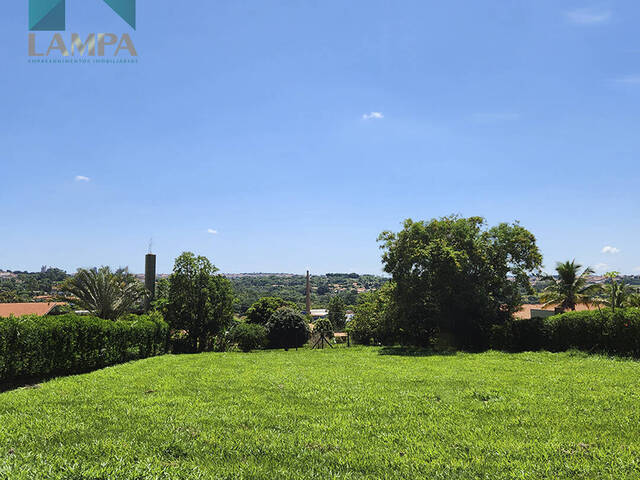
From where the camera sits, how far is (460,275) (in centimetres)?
1845

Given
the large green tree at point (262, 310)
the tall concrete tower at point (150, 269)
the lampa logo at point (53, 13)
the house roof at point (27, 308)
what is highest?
the lampa logo at point (53, 13)

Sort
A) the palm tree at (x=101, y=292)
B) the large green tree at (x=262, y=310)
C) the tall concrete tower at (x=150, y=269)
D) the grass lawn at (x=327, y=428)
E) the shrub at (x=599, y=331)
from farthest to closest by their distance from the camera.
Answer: the large green tree at (x=262, y=310)
the tall concrete tower at (x=150, y=269)
the palm tree at (x=101, y=292)
the shrub at (x=599, y=331)
the grass lawn at (x=327, y=428)

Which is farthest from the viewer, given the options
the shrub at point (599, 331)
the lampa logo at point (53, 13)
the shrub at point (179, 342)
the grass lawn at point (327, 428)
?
the shrub at point (179, 342)

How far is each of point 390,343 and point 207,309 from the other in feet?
37.1

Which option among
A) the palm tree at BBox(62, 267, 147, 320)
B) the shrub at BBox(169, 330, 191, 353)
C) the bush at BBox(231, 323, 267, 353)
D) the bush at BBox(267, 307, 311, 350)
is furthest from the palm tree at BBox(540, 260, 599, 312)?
the palm tree at BBox(62, 267, 147, 320)

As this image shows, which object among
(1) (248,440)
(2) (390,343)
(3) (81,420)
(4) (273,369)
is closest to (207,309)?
(2) (390,343)

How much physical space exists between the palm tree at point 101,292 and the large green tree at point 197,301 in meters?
2.58

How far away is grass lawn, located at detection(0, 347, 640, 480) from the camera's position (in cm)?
435

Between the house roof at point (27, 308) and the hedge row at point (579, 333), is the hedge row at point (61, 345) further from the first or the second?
the house roof at point (27, 308)

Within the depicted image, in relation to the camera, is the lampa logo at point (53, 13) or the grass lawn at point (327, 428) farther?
the lampa logo at point (53, 13)

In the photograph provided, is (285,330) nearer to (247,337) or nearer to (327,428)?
(247,337)

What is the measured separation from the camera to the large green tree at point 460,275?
18.6 meters

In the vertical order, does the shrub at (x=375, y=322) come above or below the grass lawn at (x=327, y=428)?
below

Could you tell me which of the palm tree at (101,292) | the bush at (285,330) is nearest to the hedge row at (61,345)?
the palm tree at (101,292)
